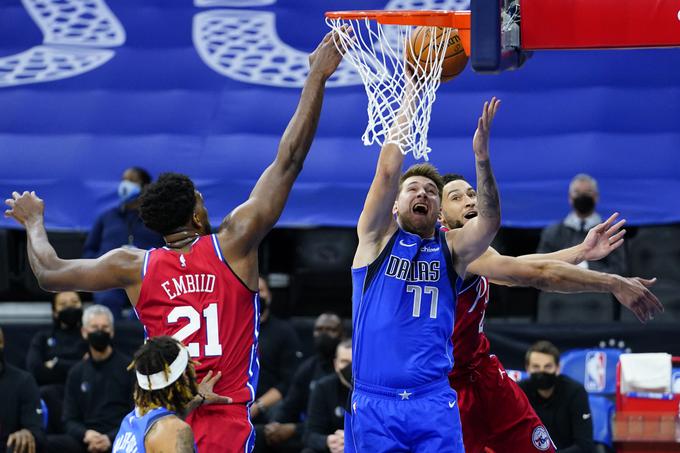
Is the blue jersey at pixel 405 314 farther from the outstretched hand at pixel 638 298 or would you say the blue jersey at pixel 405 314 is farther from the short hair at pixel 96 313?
the short hair at pixel 96 313

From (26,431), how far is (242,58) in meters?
4.66

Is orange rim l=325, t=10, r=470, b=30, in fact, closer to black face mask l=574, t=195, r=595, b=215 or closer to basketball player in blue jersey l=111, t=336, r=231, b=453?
basketball player in blue jersey l=111, t=336, r=231, b=453

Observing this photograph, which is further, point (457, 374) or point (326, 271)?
point (326, 271)

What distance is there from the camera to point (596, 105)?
12844mm

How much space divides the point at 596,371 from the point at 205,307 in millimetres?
5334

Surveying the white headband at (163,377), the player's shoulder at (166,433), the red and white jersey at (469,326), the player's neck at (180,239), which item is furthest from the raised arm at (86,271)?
the red and white jersey at (469,326)

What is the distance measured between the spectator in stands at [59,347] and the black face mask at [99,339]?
64 cm

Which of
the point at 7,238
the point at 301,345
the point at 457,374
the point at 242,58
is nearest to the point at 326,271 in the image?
the point at 301,345

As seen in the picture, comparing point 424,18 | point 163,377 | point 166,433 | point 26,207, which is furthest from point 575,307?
point 166,433

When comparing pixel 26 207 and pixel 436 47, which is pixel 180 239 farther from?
pixel 436 47

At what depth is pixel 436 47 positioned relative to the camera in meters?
7.48

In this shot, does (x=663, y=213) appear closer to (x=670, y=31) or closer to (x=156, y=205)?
(x=670, y=31)

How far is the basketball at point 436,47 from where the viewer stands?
7484 mm

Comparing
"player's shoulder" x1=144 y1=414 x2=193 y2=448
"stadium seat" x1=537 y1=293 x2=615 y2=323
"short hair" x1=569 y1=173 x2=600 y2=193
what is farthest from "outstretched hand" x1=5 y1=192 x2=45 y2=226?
"stadium seat" x1=537 y1=293 x2=615 y2=323
